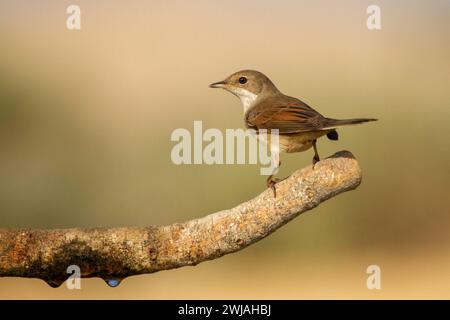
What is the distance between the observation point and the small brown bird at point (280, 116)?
712 cm

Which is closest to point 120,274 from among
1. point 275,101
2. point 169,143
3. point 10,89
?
point 275,101

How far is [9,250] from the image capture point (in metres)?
6.03

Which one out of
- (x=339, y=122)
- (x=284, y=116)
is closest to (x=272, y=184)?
(x=339, y=122)

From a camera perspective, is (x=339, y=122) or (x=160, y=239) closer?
(x=160, y=239)

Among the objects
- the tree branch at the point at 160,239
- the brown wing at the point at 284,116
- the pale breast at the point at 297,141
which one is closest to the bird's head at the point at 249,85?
the brown wing at the point at 284,116

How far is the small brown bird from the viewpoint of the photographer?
712 centimetres

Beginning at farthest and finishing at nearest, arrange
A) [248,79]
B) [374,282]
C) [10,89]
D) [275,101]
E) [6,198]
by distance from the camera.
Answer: [10,89]
[6,198]
[374,282]
[248,79]
[275,101]

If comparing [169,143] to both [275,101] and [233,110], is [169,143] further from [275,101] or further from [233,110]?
[275,101]

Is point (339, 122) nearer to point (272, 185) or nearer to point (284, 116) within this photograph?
point (272, 185)

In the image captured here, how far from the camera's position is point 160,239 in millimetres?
6117

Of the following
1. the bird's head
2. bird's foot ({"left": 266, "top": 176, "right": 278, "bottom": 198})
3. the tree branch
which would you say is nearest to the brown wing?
the bird's head

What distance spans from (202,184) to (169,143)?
1.18m

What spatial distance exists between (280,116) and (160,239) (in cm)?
222

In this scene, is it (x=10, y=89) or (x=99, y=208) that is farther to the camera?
(x=10, y=89)
